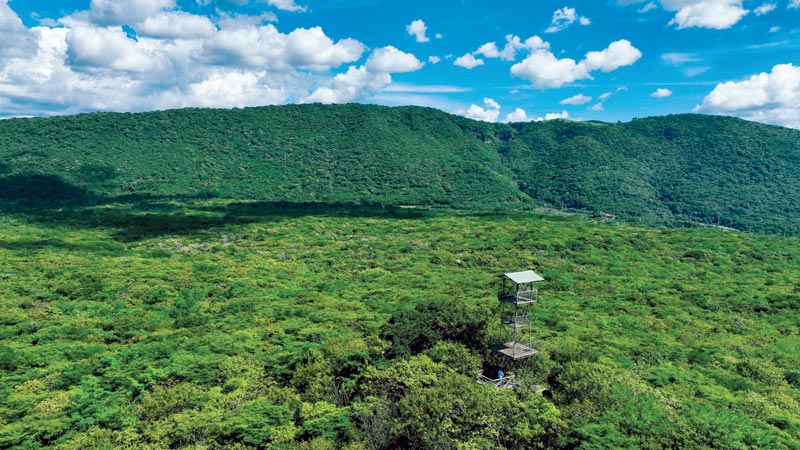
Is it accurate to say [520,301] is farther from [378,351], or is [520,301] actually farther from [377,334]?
[377,334]

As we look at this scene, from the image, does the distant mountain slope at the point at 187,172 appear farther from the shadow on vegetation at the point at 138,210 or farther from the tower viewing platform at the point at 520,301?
the tower viewing platform at the point at 520,301

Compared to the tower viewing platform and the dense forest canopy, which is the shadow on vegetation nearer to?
the dense forest canopy

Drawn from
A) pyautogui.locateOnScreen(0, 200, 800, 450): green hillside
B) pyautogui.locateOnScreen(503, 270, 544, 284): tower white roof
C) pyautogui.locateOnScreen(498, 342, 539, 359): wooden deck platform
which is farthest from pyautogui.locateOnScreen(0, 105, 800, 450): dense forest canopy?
pyautogui.locateOnScreen(503, 270, 544, 284): tower white roof

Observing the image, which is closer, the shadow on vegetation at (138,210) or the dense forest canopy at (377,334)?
the dense forest canopy at (377,334)

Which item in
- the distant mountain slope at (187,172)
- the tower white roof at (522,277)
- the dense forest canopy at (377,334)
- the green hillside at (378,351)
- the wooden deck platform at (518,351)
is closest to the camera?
the green hillside at (378,351)

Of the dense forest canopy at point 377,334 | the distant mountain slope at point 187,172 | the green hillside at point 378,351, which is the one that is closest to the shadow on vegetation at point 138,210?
the dense forest canopy at point 377,334

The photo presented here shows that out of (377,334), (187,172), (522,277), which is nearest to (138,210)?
(187,172)
